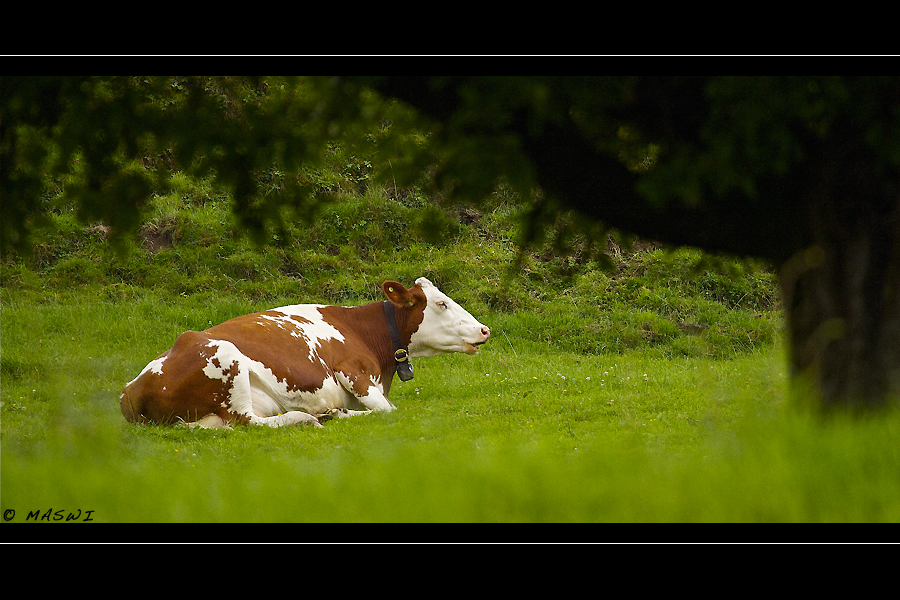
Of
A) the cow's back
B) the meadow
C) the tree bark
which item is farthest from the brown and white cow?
the tree bark

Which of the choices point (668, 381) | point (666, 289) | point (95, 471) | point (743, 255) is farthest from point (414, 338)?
point (666, 289)

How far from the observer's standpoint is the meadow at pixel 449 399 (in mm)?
3346

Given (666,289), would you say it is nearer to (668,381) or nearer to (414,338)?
(668,381)

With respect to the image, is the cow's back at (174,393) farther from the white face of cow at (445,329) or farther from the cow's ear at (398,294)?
the white face of cow at (445,329)

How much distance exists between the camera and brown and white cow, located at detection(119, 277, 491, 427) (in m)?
6.79

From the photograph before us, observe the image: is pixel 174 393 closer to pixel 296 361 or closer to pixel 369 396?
pixel 296 361

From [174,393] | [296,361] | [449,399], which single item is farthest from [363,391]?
[174,393]

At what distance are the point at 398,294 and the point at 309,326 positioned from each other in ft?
3.41

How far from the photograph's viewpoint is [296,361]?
300 inches

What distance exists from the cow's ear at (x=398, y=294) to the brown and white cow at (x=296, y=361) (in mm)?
10

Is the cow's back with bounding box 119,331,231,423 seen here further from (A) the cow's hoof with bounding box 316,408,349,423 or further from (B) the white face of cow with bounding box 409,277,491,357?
(B) the white face of cow with bounding box 409,277,491,357

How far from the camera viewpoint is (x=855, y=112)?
3.53 metres

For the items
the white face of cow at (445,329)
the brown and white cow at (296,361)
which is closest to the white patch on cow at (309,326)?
the brown and white cow at (296,361)
